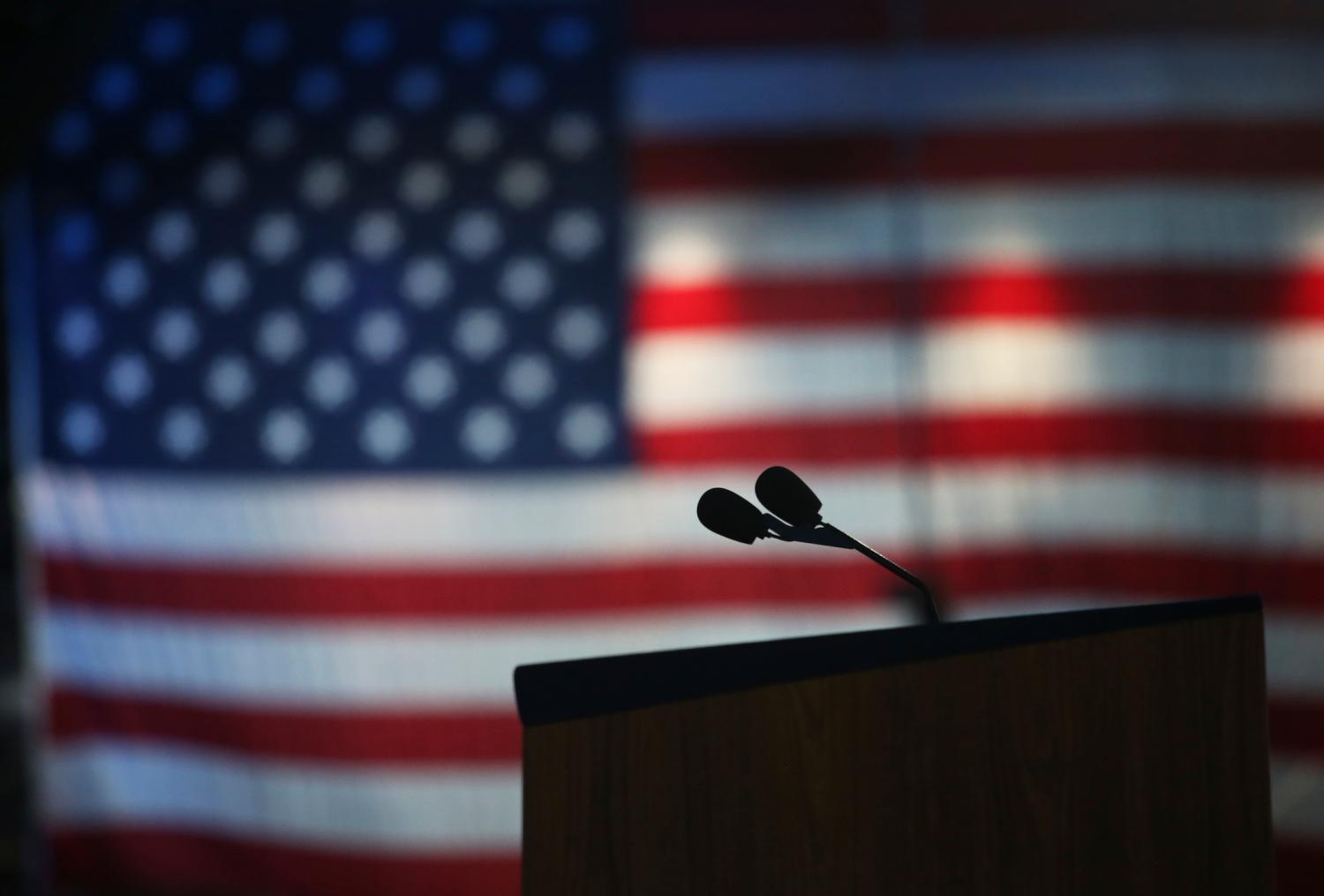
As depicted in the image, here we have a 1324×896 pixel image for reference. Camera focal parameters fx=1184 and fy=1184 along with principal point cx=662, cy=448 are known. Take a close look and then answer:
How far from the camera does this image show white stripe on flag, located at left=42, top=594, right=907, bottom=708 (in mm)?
3143

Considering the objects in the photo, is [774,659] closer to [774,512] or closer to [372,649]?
[774,512]

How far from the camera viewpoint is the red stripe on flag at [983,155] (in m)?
3.01

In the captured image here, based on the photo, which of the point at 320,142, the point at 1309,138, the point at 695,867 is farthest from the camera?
the point at 320,142

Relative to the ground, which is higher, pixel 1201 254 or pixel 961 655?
pixel 1201 254

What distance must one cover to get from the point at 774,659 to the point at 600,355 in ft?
7.35

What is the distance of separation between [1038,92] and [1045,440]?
898 mm

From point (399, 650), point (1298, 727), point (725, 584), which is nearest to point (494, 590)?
point (399, 650)

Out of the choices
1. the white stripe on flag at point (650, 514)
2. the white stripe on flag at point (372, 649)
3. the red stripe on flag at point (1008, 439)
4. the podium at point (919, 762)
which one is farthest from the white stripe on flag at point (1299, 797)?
the podium at point (919, 762)

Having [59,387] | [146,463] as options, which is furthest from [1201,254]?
[59,387]

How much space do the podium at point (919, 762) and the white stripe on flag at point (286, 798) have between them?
2.38 meters

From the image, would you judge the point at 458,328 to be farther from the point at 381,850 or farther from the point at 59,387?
the point at 381,850

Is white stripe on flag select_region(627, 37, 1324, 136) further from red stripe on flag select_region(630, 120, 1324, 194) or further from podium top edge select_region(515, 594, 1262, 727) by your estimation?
podium top edge select_region(515, 594, 1262, 727)

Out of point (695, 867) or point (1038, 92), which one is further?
point (1038, 92)

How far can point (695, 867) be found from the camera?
90cm
